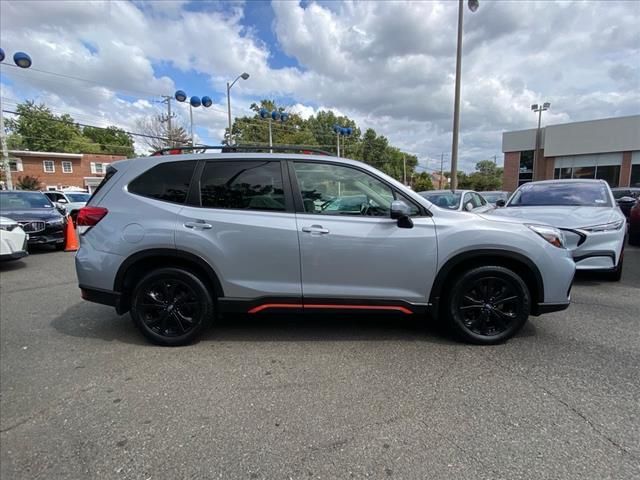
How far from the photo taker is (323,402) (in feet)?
8.43

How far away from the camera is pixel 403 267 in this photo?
129 inches

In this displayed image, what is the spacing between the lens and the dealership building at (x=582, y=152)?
23453 millimetres

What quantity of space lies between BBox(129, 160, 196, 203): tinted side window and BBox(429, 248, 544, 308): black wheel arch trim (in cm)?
253

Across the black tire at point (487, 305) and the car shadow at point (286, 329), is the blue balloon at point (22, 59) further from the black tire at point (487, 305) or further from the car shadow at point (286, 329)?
the black tire at point (487, 305)

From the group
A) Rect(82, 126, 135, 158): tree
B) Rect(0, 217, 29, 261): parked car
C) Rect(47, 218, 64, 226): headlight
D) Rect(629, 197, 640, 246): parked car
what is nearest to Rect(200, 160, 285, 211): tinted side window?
Rect(0, 217, 29, 261): parked car

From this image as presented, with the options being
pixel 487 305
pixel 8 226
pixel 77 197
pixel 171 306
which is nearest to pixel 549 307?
pixel 487 305

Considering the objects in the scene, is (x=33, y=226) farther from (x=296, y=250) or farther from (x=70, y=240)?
(x=296, y=250)

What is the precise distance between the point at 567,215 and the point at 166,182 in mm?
5562

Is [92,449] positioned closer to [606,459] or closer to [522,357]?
[606,459]

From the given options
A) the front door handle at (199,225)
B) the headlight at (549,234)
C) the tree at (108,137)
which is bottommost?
the headlight at (549,234)

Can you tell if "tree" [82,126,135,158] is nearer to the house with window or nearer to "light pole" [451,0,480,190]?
the house with window

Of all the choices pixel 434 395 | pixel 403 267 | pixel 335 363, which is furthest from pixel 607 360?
pixel 335 363

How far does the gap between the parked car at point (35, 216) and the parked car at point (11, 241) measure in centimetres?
152

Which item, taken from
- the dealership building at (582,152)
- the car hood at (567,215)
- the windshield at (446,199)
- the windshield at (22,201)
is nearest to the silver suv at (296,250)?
the car hood at (567,215)
